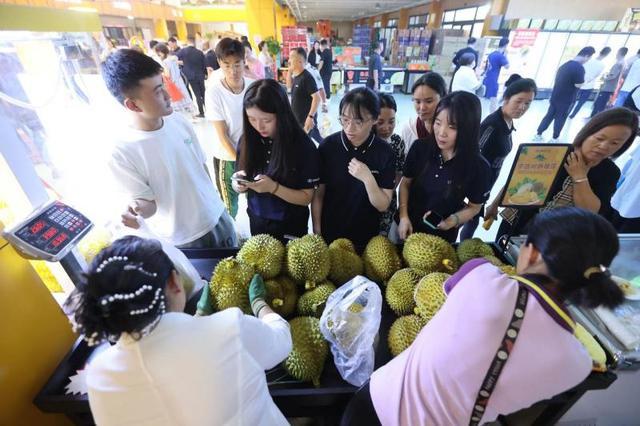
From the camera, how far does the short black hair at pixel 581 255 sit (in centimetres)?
72

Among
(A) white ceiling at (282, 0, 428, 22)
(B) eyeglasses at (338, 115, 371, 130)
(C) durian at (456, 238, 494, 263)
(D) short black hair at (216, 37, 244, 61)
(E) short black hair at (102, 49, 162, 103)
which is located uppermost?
(A) white ceiling at (282, 0, 428, 22)

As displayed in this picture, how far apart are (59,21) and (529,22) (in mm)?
11703

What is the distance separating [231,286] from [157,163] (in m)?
0.80

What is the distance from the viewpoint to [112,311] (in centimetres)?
62

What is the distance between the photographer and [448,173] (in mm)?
1624

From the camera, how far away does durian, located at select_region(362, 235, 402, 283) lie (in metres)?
1.32

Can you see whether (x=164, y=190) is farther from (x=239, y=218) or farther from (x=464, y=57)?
(x=464, y=57)

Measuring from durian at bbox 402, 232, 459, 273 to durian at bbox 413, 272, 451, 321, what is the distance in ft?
0.34

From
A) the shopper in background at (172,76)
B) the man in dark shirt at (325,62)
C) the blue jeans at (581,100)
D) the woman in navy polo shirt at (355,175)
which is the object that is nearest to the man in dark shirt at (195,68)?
the shopper in background at (172,76)

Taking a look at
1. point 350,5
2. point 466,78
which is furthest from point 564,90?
point 350,5

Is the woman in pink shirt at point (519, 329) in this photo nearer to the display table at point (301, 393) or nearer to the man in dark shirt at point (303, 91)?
the display table at point (301, 393)

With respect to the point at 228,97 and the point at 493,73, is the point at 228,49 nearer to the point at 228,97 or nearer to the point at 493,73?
the point at 228,97

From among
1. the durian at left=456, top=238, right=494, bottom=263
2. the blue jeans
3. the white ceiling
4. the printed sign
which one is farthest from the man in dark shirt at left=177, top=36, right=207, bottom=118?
the blue jeans

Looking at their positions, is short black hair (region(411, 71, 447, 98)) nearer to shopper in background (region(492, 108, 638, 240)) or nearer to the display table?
shopper in background (region(492, 108, 638, 240))
